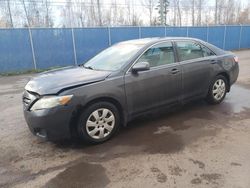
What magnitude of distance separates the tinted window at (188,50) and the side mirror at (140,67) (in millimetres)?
1042

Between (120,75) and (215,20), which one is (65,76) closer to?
(120,75)

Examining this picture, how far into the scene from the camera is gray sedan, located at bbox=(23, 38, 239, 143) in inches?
134

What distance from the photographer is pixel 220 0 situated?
4153 cm

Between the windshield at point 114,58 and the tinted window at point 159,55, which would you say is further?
the tinted window at point 159,55

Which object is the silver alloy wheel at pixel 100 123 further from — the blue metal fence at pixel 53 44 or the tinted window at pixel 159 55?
the blue metal fence at pixel 53 44

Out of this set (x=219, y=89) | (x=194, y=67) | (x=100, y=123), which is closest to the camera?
(x=100, y=123)

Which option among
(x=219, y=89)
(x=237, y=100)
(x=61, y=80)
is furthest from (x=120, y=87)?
(x=237, y=100)

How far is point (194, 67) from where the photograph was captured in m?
4.75

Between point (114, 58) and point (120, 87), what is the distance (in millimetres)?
836

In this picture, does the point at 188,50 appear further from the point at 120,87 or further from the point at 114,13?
the point at 114,13

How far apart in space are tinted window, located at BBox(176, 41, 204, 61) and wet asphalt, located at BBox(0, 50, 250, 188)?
3.92 feet

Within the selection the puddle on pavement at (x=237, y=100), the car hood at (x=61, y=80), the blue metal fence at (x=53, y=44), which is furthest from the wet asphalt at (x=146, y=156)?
the blue metal fence at (x=53, y=44)

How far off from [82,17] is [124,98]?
32.8 metres

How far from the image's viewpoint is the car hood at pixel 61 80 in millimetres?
3473
